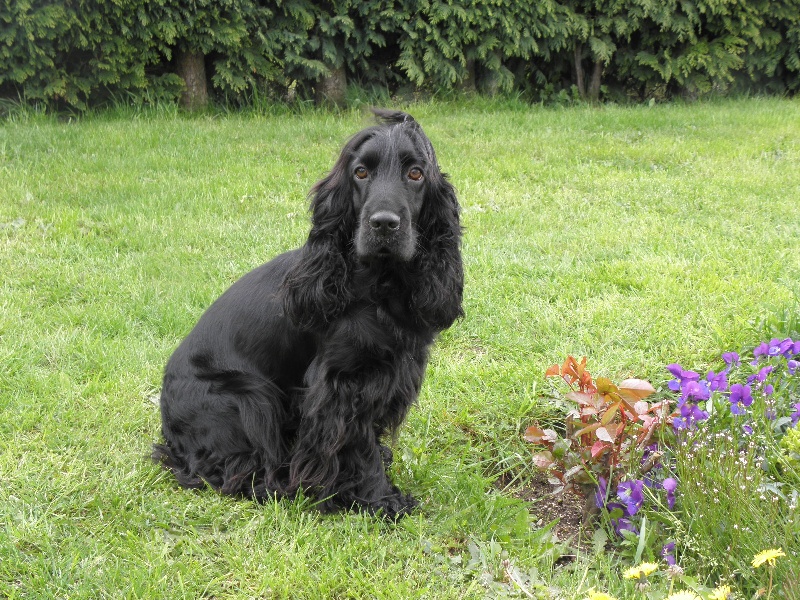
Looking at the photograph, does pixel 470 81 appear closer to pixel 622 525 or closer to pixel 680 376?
pixel 680 376

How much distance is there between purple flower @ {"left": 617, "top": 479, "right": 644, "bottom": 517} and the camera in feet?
7.69

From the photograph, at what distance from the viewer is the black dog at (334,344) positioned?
2.45 meters

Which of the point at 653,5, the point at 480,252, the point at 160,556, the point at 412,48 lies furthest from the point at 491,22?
the point at 160,556

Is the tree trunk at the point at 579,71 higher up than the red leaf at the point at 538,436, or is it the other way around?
the tree trunk at the point at 579,71

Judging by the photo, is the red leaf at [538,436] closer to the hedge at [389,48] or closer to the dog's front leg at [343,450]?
the dog's front leg at [343,450]

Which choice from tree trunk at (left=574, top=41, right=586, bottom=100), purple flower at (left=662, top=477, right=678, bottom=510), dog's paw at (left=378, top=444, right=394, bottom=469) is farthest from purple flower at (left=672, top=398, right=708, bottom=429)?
tree trunk at (left=574, top=41, right=586, bottom=100)

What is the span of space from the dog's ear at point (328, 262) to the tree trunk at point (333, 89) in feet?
19.1

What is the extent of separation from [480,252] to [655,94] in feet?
19.8

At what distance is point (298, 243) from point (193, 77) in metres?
3.59

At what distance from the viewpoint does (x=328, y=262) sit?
Result: 99.0 inches

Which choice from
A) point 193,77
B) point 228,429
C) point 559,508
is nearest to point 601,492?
point 559,508

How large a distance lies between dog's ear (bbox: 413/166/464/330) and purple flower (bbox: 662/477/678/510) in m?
0.86

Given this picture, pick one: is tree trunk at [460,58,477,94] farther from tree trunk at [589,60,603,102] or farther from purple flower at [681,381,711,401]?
purple flower at [681,381,711,401]

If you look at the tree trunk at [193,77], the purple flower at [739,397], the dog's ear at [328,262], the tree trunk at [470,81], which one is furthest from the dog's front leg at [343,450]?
the tree trunk at [470,81]
